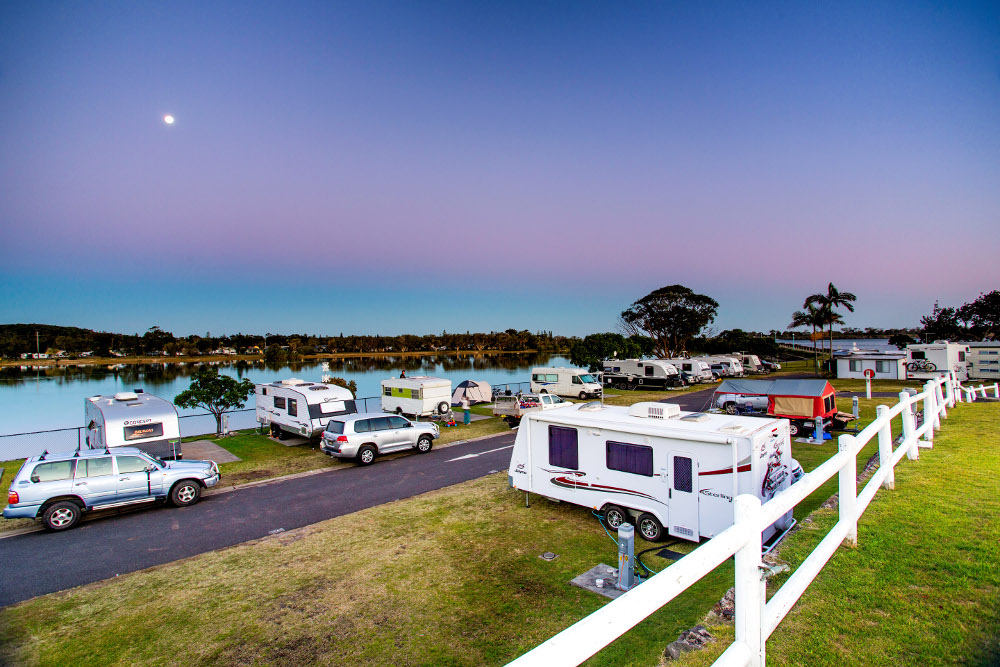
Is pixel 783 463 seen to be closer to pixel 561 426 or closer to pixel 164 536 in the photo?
pixel 561 426

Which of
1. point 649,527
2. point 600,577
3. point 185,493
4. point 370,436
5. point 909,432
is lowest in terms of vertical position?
point 185,493

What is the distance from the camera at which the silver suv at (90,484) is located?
11.3 m

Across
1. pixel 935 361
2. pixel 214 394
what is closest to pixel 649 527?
pixel 214 394

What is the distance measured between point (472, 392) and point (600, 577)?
23505 mm

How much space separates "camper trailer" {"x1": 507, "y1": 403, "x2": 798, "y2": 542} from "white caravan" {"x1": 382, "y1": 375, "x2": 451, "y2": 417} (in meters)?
14.7

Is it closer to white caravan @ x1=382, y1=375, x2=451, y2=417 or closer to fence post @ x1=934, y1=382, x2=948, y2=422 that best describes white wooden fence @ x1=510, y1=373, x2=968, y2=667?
fence post @ x1=934, y1=382, x2=948, y2=422

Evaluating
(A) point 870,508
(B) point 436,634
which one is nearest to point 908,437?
(A) point 870,508

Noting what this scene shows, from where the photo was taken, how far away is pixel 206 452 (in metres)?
19.9

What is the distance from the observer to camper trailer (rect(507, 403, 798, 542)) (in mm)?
8227

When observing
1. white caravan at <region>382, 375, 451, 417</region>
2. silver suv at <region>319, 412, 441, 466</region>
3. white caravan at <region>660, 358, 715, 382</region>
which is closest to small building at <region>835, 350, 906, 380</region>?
white caravan at <region>660, 358, 715, 382</region>

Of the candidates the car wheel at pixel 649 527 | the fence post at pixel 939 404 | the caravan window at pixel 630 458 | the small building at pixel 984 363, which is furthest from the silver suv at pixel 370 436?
the small building at pixel 984 363

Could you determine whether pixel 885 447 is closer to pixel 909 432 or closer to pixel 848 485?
pixel 909 432

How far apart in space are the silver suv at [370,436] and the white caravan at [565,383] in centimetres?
1807

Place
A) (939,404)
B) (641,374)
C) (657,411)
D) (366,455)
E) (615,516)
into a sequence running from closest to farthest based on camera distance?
(615,516) → (657,411) → (939,404) → (366,455) → (641,374)
